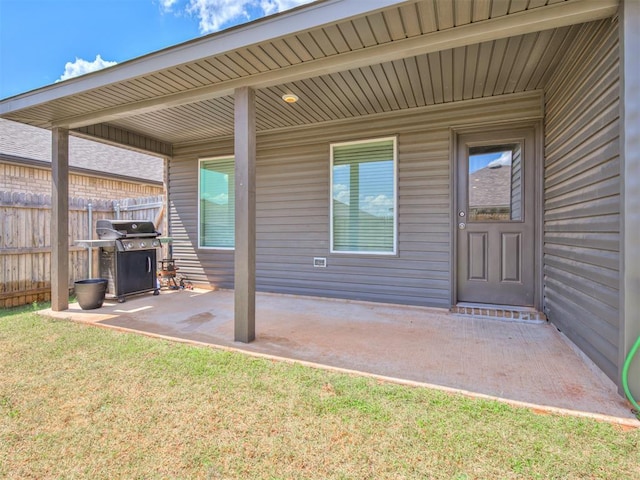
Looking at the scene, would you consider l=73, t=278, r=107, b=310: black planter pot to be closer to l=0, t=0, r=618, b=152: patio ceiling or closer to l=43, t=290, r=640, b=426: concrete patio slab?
l=43, t=290, r=640, b=426: concrete patio slab

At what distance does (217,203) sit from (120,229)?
1541mm

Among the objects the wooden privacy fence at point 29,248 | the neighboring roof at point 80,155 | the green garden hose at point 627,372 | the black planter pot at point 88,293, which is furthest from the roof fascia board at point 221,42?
the neighboring roof at point 80,155

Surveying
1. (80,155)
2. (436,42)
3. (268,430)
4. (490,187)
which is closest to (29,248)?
(268,430)

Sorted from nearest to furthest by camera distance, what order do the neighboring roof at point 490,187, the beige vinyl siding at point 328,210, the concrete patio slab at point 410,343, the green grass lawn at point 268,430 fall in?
the green grass lawn at point 268,430 → the concrete patio slab at point 410,343 → the neighboring roof at point 490,187 → the beige vinyl siding at point 328,210

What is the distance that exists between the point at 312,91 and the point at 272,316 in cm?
262

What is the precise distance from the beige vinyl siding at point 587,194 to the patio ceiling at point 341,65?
0.27 meters

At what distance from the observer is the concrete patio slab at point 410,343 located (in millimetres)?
2045

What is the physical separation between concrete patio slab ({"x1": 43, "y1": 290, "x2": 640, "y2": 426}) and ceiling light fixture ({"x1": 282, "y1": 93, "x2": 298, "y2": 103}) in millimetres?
2551

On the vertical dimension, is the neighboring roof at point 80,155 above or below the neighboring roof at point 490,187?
above

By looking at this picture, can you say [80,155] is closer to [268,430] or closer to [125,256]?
[125,256]

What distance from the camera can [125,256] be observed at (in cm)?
468

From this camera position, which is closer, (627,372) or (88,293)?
(627,372)

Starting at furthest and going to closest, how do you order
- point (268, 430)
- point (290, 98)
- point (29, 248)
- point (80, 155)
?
point (80, 155) → point (29, 248) → point (290, 98) → point (268, 430)

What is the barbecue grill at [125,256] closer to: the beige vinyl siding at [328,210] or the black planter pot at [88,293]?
the black planter pot at [88,293]
